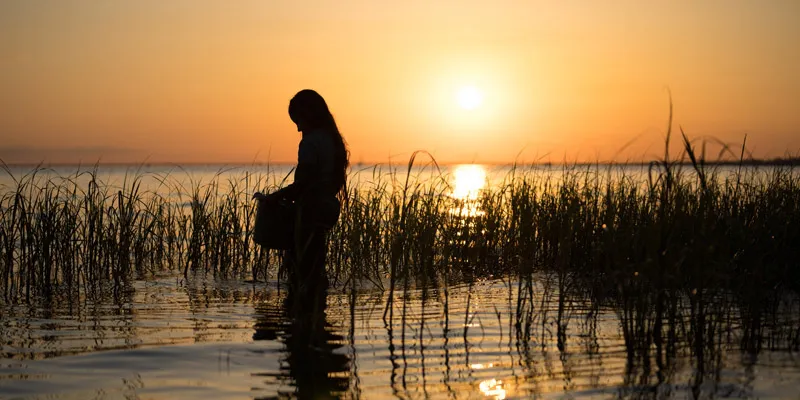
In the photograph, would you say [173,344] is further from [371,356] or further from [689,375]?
[689,375]

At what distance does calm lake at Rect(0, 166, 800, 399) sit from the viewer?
349 cm

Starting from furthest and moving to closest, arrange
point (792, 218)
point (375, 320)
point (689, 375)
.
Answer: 1. point (792, 218)
2. point (375, 320)
3. point (689, 375)

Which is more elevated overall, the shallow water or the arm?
the arm

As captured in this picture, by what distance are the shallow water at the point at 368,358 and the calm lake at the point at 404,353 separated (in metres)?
0.01

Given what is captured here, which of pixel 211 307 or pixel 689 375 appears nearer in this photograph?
pixel 689 375

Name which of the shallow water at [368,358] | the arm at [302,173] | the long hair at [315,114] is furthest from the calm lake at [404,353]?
the long hair at [315,114]

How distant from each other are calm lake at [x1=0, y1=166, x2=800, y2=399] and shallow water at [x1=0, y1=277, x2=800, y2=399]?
0.01 meters

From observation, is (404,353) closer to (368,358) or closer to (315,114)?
(368,358)

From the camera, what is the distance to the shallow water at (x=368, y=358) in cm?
348

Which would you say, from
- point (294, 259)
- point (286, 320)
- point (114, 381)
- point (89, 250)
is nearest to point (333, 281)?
point (294, 259)

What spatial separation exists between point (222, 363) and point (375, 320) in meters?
1.46

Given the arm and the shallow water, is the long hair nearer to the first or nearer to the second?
the arm

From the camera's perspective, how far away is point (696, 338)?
13.5ft

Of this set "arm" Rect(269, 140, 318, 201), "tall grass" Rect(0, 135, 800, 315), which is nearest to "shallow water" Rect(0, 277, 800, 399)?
"arm" Rect(269, 140, 318, 201)
